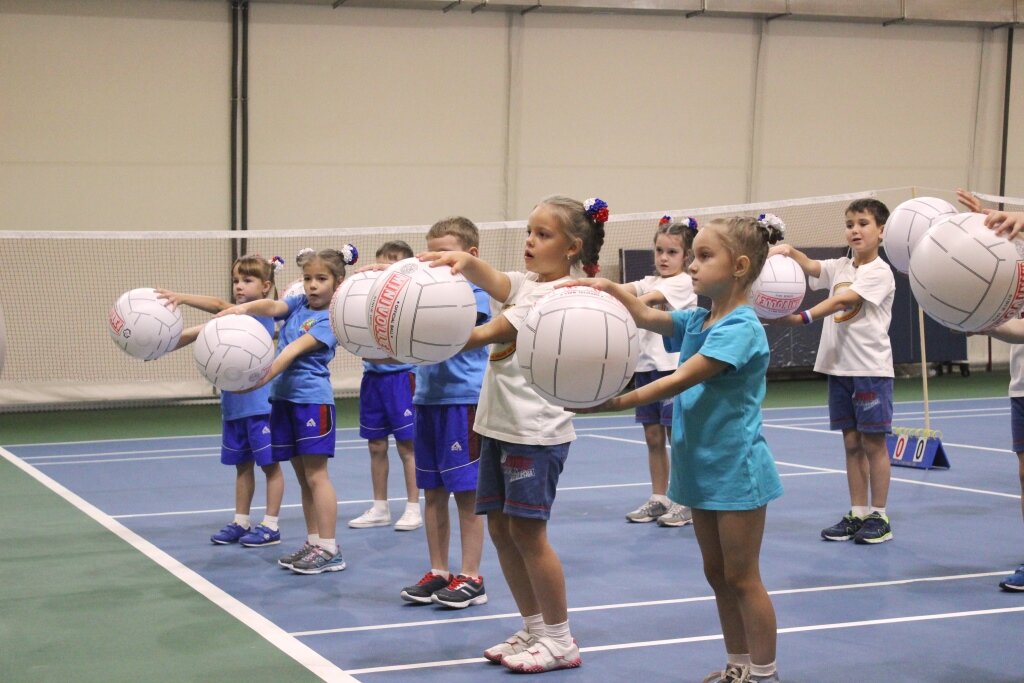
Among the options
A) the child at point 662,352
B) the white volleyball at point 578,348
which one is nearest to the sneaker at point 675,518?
the child at point 662,352

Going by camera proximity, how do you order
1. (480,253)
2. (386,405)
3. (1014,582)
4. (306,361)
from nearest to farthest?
(1014,582)
(306,361)
(386,405)
(480,253)

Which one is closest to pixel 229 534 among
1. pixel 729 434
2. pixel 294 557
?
pixel 294 557

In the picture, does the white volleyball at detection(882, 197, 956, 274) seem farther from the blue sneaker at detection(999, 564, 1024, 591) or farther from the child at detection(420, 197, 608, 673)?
the child at detection(420, 197, 608, 673)

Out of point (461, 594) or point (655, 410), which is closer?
point (461, 594)

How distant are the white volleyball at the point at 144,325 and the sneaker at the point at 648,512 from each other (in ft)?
9.81

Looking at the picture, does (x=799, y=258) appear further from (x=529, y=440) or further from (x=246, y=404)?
(x=246, y=404)

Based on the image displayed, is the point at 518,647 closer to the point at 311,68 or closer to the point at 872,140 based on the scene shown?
the point at 311,68

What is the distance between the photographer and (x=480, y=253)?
1570 cm

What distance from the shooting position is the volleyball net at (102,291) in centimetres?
1375

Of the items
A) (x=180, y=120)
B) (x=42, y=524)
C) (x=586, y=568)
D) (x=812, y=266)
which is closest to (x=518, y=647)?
(x=586, y=568)

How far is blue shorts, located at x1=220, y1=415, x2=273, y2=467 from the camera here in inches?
269

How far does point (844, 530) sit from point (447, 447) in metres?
2.70

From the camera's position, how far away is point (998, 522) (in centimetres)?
733

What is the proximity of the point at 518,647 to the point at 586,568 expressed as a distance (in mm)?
1703
